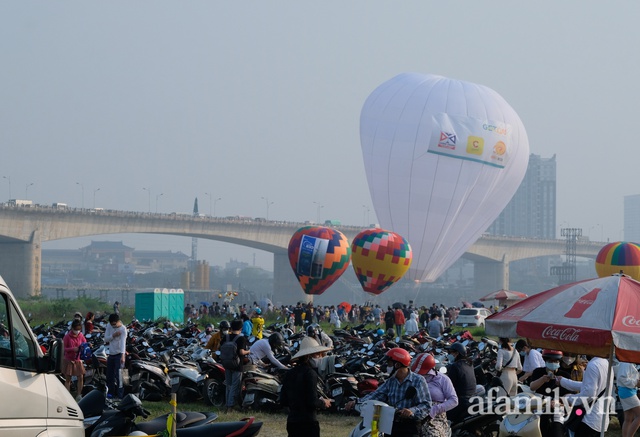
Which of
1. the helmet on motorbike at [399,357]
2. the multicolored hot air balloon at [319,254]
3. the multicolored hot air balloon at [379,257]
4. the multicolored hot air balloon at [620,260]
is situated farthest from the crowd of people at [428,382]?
the multicolored hot air balloon at [620,260]

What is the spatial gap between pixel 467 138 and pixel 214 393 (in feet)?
122

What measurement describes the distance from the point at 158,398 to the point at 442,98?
124 ft

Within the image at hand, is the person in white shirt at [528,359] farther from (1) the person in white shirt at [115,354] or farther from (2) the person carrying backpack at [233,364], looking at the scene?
(1) the person in white shirt at [115,354]

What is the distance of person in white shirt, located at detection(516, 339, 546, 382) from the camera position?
1452 centimetres

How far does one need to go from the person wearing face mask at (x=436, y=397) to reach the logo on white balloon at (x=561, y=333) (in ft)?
3.26

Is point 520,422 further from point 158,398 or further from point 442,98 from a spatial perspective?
point 442,98

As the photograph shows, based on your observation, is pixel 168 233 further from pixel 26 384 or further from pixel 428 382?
pixel 26 384

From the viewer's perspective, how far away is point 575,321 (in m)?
8.89

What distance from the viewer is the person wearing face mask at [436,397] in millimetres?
9016

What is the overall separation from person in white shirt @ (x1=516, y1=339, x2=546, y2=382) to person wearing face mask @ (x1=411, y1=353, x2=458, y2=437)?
527 centimetres

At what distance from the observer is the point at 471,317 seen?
48000mm

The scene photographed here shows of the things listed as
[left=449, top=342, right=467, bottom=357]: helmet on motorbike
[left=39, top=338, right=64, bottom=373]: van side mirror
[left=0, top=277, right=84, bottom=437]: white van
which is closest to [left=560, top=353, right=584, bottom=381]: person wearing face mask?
[left=449, top=342, right=467, bottom=357]: helmet on motorbike

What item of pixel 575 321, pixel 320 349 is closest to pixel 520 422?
pixel 575 321

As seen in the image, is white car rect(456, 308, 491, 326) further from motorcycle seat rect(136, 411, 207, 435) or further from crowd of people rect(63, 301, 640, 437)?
motorcycle seat rect(136, 411, 207, 435)
